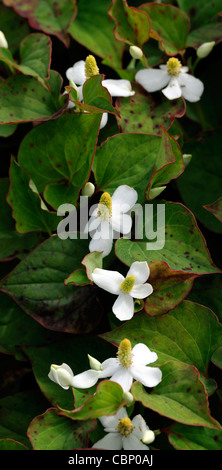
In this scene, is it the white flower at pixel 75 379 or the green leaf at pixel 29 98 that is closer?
the white flower at pixel 75 379

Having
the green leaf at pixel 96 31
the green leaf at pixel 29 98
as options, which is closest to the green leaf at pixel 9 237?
the green leaf at pixel 29 98

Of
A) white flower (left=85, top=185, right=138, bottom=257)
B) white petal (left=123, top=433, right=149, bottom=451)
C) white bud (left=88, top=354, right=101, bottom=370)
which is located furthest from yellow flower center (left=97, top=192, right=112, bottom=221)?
white petal (left=123, top=433, right=149, bottom=451)

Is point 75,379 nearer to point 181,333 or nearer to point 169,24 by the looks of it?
point 181,333

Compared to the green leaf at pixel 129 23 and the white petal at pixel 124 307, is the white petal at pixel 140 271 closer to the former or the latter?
the white petal at pixel 124 307

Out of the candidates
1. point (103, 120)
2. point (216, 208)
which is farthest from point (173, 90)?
point (216, 208)

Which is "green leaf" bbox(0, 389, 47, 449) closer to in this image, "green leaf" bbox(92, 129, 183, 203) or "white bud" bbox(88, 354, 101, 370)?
"white bud" bbox(88, 354, 101, 370)

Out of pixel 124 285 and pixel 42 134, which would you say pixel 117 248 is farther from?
pixel 42 134

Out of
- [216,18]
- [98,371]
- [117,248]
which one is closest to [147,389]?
[98,371]
